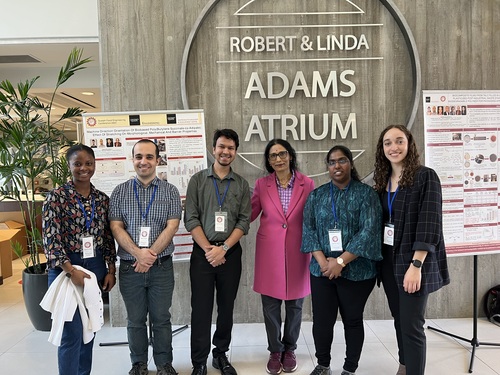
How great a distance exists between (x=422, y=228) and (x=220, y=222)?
1.13m

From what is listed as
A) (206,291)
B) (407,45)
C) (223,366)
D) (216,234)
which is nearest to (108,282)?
(206,291)

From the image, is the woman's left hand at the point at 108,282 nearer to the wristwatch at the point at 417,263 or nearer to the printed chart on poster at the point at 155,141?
the printed chart on poster at the point at 155,141

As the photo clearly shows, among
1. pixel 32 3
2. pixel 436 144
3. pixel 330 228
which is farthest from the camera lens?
pixel 32 3

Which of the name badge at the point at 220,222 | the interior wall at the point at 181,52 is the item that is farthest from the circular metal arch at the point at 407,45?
the name badge at the point at 220,222

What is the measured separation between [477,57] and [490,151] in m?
1.03

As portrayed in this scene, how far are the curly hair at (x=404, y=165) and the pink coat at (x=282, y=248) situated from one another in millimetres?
477

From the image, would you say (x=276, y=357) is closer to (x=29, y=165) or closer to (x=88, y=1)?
(x=29, y=165)

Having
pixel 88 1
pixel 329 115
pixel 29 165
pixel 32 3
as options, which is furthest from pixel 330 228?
pixel 32 3

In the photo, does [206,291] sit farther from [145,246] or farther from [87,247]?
[87,247]

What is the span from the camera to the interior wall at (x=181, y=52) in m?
3.21

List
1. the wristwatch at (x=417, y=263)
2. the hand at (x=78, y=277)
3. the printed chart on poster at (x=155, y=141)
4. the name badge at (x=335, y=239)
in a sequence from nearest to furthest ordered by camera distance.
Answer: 1. the wristwatch at (x=417, y=263)
2. the hand at (x=78, y=277)
3. the name badge at (x=335, y=239)
4. the printed chart on poster at (x=155, y=141)

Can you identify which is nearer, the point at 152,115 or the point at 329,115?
the point at 152,115

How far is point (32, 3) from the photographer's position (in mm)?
4094

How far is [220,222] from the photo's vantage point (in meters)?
2.31
